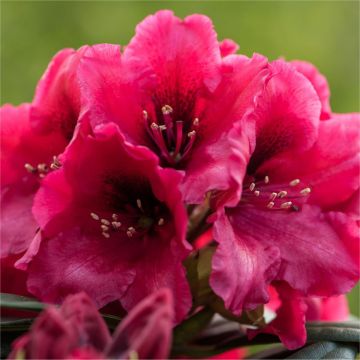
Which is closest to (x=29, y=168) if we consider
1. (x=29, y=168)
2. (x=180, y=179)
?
(x=29, y=168)

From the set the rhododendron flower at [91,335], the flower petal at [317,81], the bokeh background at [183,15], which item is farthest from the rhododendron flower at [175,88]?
the bokeh background at [183,15]

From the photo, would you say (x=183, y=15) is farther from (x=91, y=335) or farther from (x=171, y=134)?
(x=91, y=335)

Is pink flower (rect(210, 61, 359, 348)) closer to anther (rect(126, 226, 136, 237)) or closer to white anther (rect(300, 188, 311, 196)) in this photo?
white anther (rect(300, 188, 311, 196))

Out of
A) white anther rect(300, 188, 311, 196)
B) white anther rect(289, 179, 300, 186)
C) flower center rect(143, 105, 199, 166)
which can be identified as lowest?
white anther rect(300, 188, 311, 196)

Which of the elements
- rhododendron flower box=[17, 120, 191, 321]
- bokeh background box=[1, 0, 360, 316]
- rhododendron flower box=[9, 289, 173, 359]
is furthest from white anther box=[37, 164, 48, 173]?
bokeh background box=[1, 0, 360, 316]

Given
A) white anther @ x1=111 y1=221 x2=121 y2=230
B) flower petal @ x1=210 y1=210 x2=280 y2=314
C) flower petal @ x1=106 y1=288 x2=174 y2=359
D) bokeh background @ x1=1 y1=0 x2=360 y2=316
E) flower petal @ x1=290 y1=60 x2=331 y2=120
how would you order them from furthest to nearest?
bokeh background @ x1=1 y1=0 x2=360 y2=316 < flower petal @ x1=290 y1=60 x2=331 y2=120 < white anther @ x1=111 y1=221 x2=121 y2=230 < flower petal @ x1=210 y1=210 x2=280 y2=314 < flower petal @ x1=106 y1=288 x2=174 y2=359

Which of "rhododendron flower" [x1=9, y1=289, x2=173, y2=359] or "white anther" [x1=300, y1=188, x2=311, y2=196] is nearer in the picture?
"rhododendron flower" [x1=9, y1=289, x2=173, y2=359]

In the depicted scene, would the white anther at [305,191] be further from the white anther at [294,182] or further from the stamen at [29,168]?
the stamen at [29,168]
